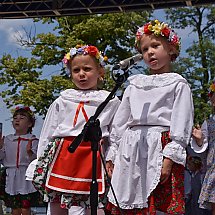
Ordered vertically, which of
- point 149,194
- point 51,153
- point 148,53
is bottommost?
point 149,194

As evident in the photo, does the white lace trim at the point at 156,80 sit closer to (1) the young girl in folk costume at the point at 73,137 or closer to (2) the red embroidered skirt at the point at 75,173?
(1) the young girl in folk costume at the point at 73,137

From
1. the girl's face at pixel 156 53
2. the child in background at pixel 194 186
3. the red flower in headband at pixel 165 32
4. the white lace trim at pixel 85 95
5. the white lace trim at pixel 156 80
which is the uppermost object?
the red flower in headband at pixel 165 32

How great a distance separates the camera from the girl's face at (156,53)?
126 inches

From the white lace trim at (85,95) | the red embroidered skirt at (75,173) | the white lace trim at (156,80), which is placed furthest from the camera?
the white lace trim at (85,95)

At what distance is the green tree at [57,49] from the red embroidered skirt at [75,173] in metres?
11.1

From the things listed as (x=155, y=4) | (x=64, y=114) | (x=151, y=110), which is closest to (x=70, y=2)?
(x=155, y=4)

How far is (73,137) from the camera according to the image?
11.3ft

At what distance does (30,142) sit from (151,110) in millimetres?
2480

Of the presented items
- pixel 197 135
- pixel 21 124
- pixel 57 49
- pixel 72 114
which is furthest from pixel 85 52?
pixel 57 49

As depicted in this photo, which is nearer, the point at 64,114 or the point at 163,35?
the point at 163,35

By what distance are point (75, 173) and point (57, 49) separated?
42.0 ft

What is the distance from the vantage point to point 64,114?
3545 mm

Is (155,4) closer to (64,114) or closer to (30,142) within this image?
(30,142)

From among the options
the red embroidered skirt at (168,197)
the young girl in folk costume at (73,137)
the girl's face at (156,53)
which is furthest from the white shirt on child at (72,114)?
the red embroidered skirt at (168,197)
